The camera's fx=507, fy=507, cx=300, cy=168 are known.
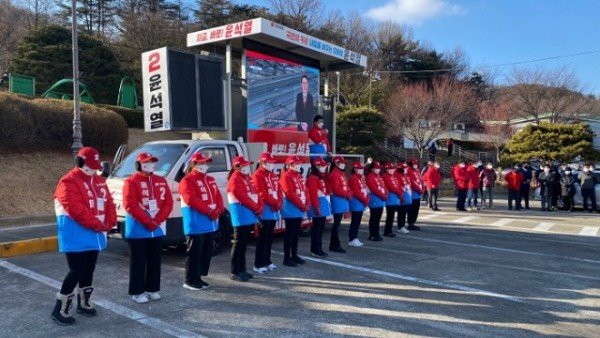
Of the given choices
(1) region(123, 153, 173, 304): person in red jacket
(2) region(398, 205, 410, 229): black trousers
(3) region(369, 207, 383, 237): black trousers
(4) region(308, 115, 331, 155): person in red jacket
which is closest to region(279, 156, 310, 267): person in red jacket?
(1) region(123, 153, 173, 304): person in red jacket

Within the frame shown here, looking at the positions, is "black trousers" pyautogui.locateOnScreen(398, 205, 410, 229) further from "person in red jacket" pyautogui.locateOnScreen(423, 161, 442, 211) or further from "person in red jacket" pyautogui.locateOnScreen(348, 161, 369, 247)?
"person in red jacket" pyautogui.locateOnScreen(423, 161, 442, 211)

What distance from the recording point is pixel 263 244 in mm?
7461

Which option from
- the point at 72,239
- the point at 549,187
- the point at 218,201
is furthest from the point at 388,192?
the point at 549,187

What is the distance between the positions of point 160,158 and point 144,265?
277 centimetres

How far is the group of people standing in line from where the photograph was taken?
16.9 feet

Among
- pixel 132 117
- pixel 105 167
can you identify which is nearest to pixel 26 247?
pixel 105 167

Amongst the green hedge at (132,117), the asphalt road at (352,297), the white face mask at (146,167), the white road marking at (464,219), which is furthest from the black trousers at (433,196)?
the green hedge at (132,117)

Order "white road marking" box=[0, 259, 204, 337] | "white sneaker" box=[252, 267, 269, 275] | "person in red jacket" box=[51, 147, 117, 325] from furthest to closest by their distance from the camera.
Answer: "white sneaker" box=[252, 267, 269, 275]
"person in red jacket" box=[51, 147, 117, 325]
"white road marking" box=[0, 259, 204, 337]

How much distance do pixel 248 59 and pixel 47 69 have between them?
23.3m

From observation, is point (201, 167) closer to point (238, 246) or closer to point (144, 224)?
point (144, 224)

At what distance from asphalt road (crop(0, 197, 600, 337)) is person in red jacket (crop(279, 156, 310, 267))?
1.10 feet

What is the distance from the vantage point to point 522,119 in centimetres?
4356

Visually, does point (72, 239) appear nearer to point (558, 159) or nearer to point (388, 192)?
point (388, 192)

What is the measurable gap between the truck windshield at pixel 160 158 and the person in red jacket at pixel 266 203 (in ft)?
5.09
